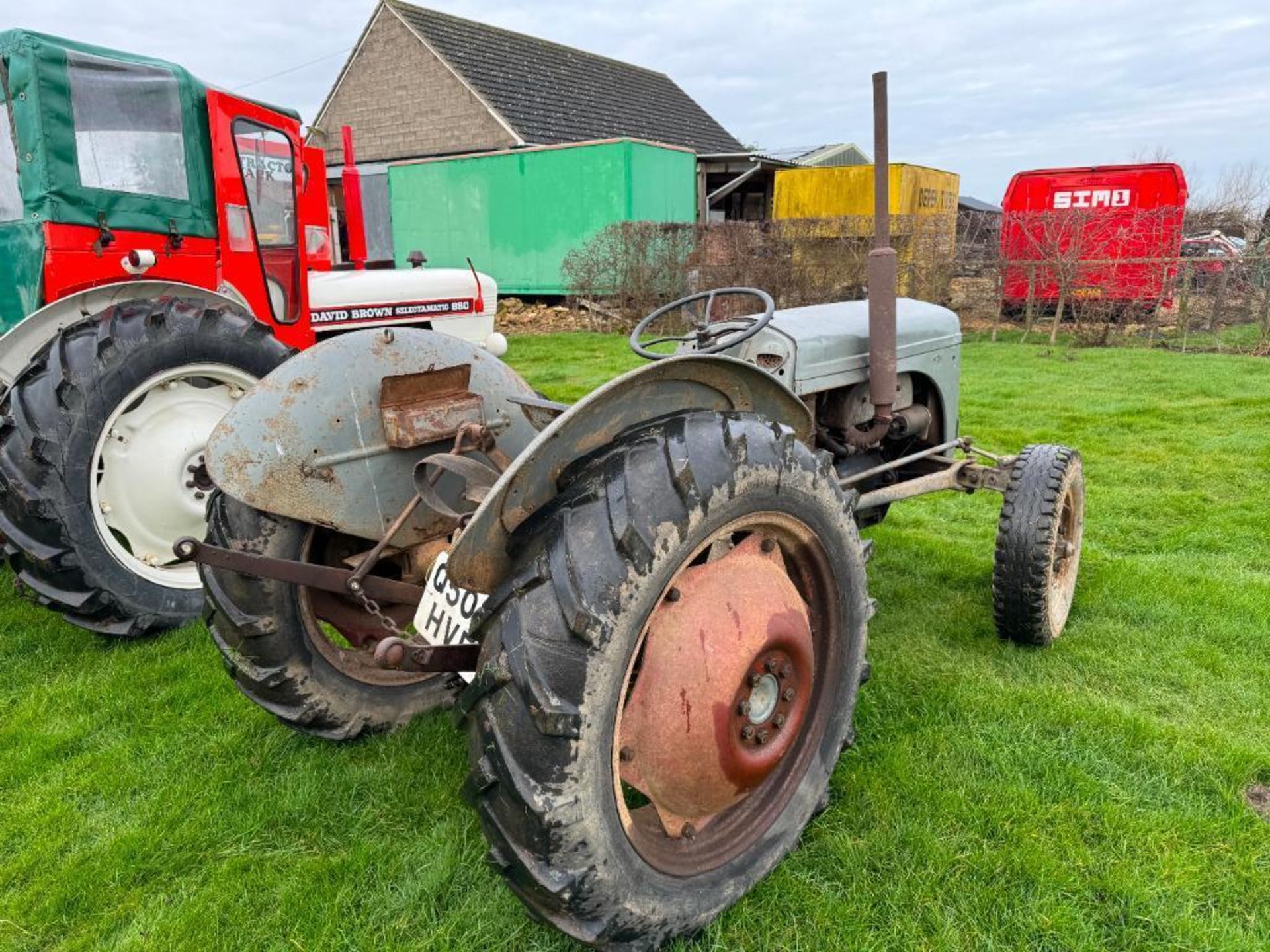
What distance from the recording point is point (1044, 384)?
8492 millimetres

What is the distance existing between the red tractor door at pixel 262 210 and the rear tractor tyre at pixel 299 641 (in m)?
2.63

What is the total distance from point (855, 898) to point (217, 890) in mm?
1476

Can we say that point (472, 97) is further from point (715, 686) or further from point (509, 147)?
point (715, 686)

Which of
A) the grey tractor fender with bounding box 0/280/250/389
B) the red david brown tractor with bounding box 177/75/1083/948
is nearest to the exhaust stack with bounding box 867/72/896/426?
the red david brown tractor with bounding box 177/75/1083/948

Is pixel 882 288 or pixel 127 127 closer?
pixel 882 288

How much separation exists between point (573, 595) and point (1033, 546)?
82.6 inches

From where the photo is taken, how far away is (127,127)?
3.69 meters

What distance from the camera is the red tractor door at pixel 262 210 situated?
4.11m

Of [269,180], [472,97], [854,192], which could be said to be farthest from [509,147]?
[269,180]

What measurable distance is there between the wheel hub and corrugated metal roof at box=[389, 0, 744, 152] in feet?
58.0

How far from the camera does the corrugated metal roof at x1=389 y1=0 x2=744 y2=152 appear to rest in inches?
733

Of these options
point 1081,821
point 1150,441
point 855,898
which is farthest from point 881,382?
point 1150,441

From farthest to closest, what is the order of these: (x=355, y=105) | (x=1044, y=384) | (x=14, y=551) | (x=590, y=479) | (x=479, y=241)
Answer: (x=355, y=105), (x=479, y=241), (x=1044, y=384), (x=14, y=551), (x=590, y=479)

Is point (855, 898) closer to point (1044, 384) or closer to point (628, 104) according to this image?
point (1044, 384)
